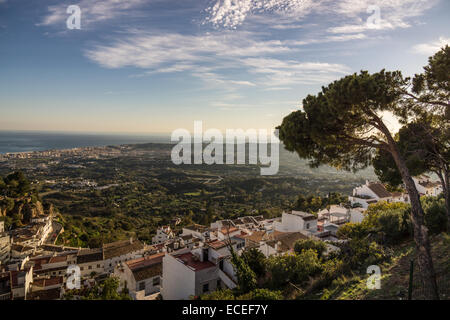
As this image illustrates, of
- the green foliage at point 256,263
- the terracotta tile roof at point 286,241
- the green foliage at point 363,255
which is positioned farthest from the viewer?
the terracotta tile roof at point 286,241

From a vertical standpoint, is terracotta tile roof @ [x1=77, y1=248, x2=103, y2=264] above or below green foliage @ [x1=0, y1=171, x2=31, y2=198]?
below

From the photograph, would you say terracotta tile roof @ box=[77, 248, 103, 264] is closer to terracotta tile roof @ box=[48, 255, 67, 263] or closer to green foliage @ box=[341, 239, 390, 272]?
terracotta tile roof @ box=[48, 255, 67, 263]

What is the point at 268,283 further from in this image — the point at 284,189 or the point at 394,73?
the point at 284,189

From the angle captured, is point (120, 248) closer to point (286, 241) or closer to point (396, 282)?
point (286, 241)

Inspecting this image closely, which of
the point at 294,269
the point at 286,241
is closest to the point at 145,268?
the point at 286,241

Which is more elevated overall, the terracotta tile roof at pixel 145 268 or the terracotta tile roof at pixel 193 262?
the terracotta tile roof at pixel 193 262

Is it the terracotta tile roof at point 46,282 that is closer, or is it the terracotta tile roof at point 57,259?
the terracotta tile roof at point 46,282

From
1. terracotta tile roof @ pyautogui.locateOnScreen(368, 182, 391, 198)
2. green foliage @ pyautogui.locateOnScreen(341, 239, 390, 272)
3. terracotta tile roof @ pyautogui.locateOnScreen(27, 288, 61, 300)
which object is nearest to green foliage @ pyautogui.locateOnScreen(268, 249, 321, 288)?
green foliage @ pyautogui.locateOnScreen(341, 239, 390, 272)

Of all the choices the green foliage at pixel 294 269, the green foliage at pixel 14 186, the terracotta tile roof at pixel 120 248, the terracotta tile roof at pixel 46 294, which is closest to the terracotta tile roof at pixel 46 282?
the terracotta tile roof at pixel 46 294

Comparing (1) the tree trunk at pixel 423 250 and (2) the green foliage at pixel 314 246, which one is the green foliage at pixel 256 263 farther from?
(1) the tree trunk at pixel 423 250
